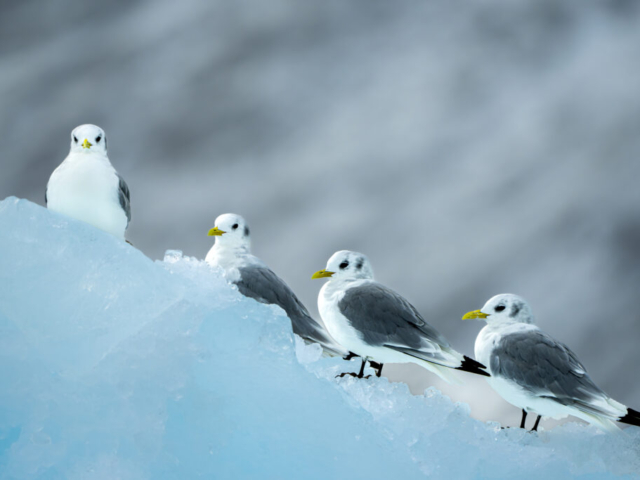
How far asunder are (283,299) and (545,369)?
1.45m

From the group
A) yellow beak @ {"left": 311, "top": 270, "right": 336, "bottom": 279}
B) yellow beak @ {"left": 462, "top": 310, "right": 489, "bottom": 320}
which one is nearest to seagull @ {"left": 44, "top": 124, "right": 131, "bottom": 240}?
yellow beak @ {"left": 311, "top": 270, "right": 336, "bottom": 279}

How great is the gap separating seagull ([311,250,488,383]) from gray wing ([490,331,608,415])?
16 centimetres

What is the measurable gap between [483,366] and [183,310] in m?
1.65

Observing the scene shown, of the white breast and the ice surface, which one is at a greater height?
the white breast

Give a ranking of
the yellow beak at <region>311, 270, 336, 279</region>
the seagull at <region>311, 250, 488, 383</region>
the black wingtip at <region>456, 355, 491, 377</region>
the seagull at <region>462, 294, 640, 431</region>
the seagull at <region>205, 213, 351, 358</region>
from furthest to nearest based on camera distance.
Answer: the yellow beak at <region>311, 270, 336, 279</region> < the seagull at <region>205, 213, 351, 358</region> < the seagull at <region>311, 250, 488, 383</region> < the black wingtip at <region>456, 355, 491, 377</region> < the seagull at <region>462, 294, 640, 431</region>

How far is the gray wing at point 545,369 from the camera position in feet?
11.5

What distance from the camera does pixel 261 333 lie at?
321 centimetres

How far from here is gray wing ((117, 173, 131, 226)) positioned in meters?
3.83

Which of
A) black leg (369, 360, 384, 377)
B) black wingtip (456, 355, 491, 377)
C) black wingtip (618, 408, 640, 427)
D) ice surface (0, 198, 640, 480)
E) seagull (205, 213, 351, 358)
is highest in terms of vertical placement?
seagull (205, 213, 351, 358)

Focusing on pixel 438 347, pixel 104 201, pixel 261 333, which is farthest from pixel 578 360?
pixel 104 201

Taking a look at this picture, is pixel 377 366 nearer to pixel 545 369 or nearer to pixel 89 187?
pixel 545 369

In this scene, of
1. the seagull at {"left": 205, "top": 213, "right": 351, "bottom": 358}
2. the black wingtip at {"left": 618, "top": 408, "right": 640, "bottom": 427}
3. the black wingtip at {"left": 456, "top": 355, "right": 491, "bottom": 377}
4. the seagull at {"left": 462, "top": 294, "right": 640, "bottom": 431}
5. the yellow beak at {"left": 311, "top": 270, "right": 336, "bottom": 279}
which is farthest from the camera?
the yellow beak at {"left": 311, "top": 270, "right": 336, "bottom": 279}

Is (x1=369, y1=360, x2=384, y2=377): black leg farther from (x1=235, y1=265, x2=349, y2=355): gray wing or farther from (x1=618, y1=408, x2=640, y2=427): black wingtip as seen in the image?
(x1=618, y1=408, x2=640, y2=427): black wingtip

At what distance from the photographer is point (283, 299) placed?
3900 mm
